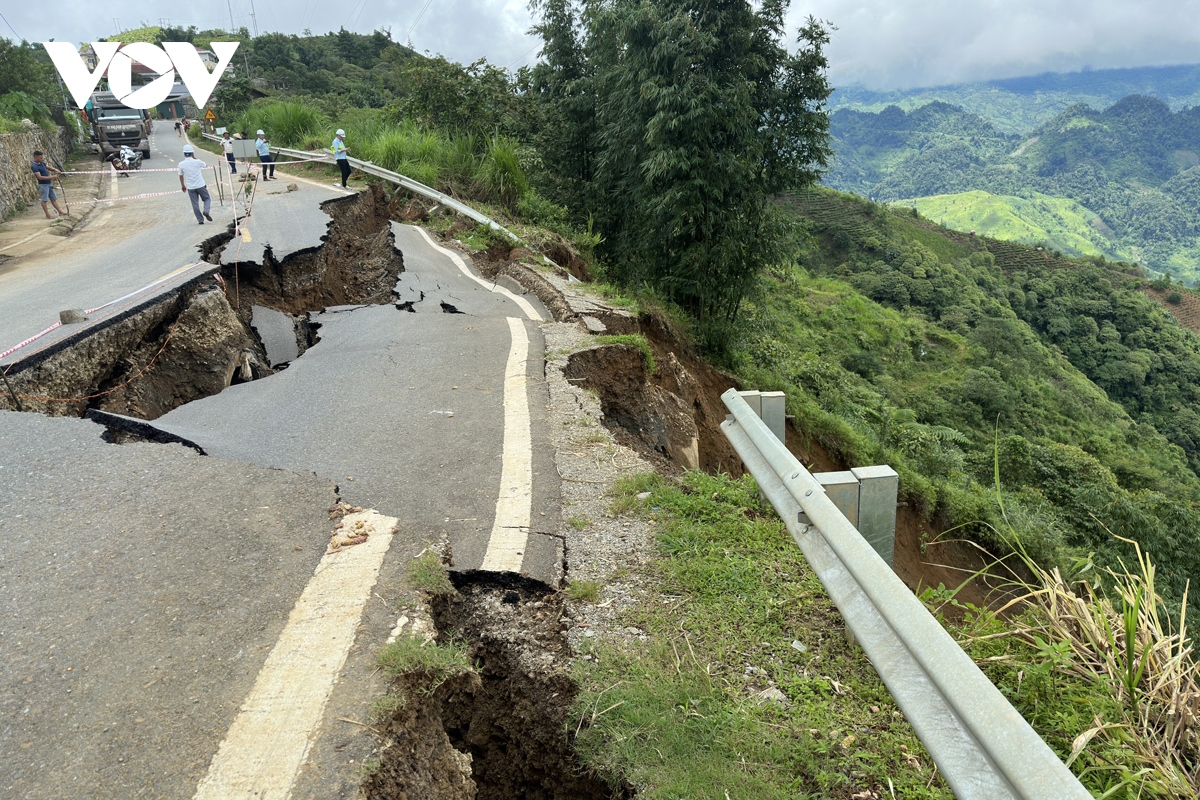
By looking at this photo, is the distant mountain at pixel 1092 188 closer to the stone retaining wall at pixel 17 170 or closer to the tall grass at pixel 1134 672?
the stone retaining wall at pixel 17 170

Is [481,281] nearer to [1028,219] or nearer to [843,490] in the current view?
[843,490]

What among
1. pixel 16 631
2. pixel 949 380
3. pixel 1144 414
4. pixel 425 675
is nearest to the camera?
pixel 425 675

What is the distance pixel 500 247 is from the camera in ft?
39.2

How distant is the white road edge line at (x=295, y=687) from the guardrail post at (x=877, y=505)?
6.46ft

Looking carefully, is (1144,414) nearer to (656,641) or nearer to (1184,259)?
(656,641)

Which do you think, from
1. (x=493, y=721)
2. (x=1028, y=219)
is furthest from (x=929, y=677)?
(x=1028, y=219)

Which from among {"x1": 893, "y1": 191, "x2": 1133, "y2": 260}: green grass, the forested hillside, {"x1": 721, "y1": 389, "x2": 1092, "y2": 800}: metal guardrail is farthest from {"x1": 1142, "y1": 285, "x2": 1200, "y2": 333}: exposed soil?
A: {"x1": 721, "y1": 389, "x2": 1092, "y2": 800}: metal guardrail

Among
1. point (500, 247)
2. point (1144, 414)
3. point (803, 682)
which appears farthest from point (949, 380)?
point (803, 682)

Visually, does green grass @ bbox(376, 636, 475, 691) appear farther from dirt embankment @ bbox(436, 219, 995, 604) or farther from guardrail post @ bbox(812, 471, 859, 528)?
dirt embankment @ bbox(436, 219, 995, 604)

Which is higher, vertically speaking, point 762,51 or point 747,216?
point 762,51

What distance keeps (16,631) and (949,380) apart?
44746mm

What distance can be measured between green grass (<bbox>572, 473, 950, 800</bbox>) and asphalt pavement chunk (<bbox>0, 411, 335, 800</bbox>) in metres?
1.28

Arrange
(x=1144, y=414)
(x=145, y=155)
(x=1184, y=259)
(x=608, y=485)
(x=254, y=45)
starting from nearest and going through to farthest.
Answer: (x=608, y=485), (x=145, y=155), (x=1144, y=414), (x=254, y=45), (x=1184, y=259)

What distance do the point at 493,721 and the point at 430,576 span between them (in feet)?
2.23
